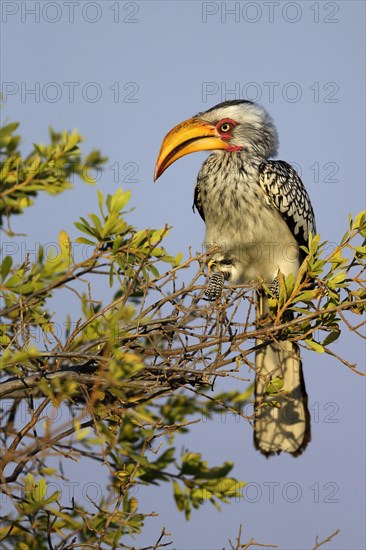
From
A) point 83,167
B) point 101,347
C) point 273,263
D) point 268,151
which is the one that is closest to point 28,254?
point 101,347

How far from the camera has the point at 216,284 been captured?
5.62 meters

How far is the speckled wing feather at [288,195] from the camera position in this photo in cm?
550

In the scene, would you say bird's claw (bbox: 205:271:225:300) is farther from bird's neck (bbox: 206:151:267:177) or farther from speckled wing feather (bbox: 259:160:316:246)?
bird's neck (bbox: 206:151:267:177)

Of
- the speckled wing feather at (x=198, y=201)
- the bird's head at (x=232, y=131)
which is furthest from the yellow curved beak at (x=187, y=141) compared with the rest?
the speckled wing feather at (x=198, y=201)

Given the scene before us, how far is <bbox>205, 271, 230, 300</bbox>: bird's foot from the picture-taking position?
557cm

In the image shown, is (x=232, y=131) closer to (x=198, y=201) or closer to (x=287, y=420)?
(x=198, y=201)

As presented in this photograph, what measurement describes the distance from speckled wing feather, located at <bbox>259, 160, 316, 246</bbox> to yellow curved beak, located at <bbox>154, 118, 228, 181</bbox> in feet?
1.49

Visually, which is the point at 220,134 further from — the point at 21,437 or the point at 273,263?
the point at 21,437

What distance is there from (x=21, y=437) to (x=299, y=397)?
8.82ft

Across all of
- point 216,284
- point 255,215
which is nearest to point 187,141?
point 255,215

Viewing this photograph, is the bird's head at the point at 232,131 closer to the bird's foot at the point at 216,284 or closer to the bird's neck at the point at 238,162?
the bird's neck at the point at 238,162

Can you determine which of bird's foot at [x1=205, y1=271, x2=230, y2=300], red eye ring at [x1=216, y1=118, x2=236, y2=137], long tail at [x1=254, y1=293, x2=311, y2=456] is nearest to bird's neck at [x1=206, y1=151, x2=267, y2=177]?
red eye ring at [x1=216, y1=118, x2=236, y2=137]

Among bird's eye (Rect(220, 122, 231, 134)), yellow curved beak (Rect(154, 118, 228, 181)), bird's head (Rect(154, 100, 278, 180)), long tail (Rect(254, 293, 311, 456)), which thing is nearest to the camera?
yellow curved beak (Rect(154, 118, 228, 181))

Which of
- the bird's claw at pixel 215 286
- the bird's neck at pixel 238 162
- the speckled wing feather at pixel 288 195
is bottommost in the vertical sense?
the bird's claw at pixel 215 286
